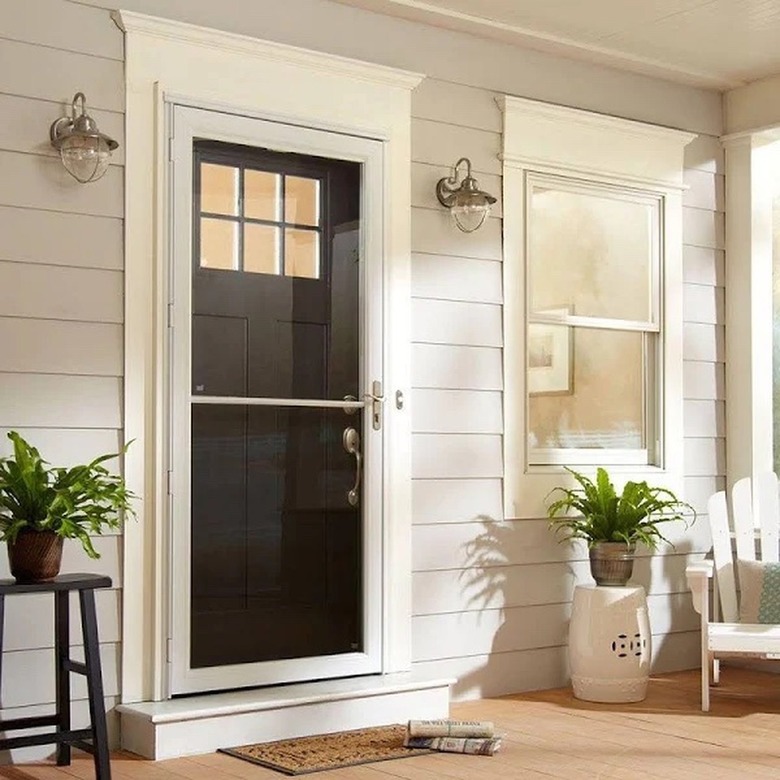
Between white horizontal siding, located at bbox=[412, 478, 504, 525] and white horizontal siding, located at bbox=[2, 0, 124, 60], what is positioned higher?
white horizontal siding, located at bbox=[2, 0, 124, 60]

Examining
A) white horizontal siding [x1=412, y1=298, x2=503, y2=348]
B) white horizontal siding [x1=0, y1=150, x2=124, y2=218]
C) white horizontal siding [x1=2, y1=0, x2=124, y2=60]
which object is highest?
white horizontal siding [x1=2, y1=0, x2=124, y2=60]

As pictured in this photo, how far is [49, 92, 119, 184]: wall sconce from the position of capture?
442 centimetres

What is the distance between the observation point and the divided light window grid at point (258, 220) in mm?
4910

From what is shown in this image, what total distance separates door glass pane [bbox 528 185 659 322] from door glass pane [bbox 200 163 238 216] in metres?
1.44

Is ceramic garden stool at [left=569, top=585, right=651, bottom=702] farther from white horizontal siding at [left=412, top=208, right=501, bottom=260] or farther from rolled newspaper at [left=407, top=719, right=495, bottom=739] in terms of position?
white horizontal siding at [left=412, top=208, right=501, bottom=260]

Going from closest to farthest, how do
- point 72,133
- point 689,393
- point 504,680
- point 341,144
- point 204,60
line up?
point 72,133
point 204,60
point 341,144
point 504,680
point 689,393

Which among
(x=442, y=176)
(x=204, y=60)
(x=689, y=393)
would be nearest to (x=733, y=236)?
(x=689, y=393)

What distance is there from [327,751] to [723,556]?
2176 mm

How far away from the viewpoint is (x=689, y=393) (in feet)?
20.9

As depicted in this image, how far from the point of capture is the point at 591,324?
5996 mm

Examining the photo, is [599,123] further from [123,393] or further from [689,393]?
[123,393]

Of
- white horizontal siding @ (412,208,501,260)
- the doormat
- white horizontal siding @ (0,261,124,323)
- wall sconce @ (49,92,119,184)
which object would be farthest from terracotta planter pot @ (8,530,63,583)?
white horizontal siding @ (412,208,501,260)

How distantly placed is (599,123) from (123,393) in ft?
8.47

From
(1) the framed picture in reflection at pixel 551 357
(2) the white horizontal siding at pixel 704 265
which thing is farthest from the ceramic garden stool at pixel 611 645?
(2) the white horizontal siding at pixel 704 265
